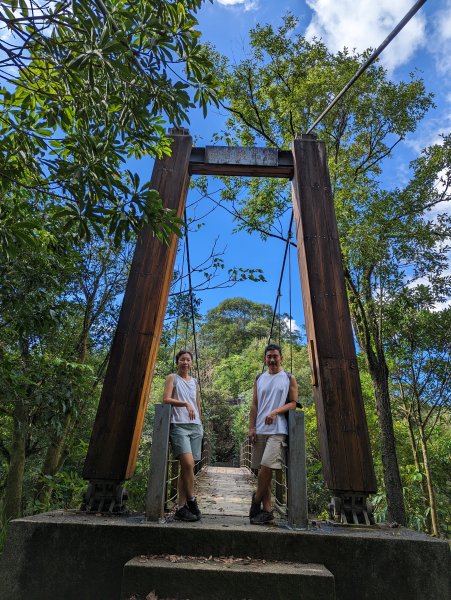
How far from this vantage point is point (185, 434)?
7.99 feet

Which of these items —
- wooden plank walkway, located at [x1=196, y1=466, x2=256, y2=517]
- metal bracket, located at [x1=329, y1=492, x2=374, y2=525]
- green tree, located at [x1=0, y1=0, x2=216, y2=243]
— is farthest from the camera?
wooden plank walkway, located at [x1=196, y1=466, x2=256, y2=517]

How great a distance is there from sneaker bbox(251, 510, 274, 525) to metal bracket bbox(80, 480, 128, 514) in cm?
79

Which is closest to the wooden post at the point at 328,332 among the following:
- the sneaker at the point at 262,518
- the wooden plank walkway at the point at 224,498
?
the sneaker at the point at 262,518

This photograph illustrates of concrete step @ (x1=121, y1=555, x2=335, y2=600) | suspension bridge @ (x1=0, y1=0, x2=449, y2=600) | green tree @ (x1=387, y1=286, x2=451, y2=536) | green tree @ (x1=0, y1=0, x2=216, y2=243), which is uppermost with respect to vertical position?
green tree @ (x1=387, y1=286, x2=451, y2=536)

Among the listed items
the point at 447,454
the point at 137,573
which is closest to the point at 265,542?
the point at 137,573

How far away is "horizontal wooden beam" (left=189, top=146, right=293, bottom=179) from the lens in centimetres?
343

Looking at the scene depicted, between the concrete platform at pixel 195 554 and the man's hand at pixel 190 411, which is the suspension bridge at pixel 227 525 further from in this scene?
the man's hand at pixel 190 411

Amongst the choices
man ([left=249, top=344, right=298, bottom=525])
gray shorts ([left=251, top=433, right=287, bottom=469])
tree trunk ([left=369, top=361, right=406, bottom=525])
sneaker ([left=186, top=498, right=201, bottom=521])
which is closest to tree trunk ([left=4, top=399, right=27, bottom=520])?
sneaker ([left=186, top=498, right=201, bottom=521])

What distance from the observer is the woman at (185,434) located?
7.46 ft

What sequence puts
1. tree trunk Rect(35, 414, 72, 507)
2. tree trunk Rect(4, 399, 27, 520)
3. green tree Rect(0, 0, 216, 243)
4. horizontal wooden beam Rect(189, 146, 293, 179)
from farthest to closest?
tree trunk Rect(35, 414, 72, 507) → tree trunk Rect(4, 399, 27, 520) → horizontal wooden beam Rect(189, 146, 293, 179) → green tree Rect(0, 0, 216, 243)

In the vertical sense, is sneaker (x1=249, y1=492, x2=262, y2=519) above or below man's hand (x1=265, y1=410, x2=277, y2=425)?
below

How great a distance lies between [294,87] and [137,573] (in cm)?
849

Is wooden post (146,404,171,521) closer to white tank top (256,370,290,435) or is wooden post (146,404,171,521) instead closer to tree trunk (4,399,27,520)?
white tank top (256,370,290,435)

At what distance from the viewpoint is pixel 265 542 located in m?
1.93
